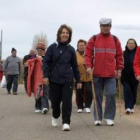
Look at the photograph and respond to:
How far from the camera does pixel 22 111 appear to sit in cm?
1254

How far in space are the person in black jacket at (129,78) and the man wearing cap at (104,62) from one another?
8.57 ft

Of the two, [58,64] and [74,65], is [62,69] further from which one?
[74,65]

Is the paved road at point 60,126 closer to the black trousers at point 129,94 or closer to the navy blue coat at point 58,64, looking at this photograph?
the black trousers at point 129,94

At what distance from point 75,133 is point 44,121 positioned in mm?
1836

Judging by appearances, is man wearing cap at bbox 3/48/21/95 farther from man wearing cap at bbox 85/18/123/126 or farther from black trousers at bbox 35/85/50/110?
man wearing cap at bbox 85/18/123/126

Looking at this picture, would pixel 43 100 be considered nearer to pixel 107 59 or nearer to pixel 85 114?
pixel 85 114

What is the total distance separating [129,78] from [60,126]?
352cm

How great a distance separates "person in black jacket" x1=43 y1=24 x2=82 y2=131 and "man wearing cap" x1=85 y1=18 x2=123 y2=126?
0.55 meters

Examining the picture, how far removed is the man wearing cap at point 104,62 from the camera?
946 cm

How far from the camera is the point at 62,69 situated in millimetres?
8984

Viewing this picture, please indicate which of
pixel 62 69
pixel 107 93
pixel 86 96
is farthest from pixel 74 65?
pixel 86 96

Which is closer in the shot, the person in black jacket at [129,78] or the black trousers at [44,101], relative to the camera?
the black trousers at [44,101]

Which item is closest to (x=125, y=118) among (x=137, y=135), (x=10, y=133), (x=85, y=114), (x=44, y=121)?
(x=85, y=114)

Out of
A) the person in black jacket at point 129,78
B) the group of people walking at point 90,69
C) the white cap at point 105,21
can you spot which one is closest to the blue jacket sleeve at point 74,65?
the group of people walking at point 90,69
